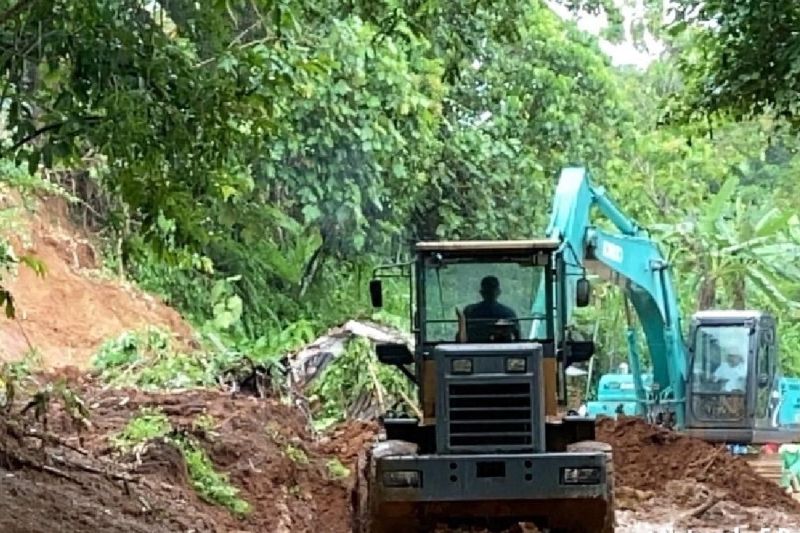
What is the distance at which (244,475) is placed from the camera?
12.5 meters

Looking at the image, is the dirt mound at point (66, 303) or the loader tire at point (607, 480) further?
the dirt mound at point (66, 303)

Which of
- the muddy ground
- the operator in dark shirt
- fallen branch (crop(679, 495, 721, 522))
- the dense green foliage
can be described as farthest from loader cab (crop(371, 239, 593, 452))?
fallen branch (crop(679, 495, 721, 522))

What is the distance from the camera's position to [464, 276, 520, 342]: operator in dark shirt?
1088 cm

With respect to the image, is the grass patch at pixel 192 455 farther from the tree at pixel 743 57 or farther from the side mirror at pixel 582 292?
the tree at pixel 743 57

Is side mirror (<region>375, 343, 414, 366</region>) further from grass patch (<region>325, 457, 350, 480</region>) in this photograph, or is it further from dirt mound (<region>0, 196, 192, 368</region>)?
dirt mound (<region>0, 196, 192, 368</region>)

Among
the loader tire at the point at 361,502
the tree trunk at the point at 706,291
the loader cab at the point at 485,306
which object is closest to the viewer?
the loader tire at the point at 361,502

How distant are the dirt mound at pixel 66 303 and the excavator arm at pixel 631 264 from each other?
656 centimetres

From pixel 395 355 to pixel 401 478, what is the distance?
1.75 meters

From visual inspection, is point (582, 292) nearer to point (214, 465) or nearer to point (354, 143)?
point (214, 465)

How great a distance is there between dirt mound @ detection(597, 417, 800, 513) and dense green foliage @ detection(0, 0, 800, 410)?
10.8ft

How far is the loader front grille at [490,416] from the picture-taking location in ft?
33.3

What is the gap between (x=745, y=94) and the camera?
10672 millimetres

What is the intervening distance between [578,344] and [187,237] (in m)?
4.05

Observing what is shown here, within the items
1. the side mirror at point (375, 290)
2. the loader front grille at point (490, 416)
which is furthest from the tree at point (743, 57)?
the side mirror at point (375, 290)
